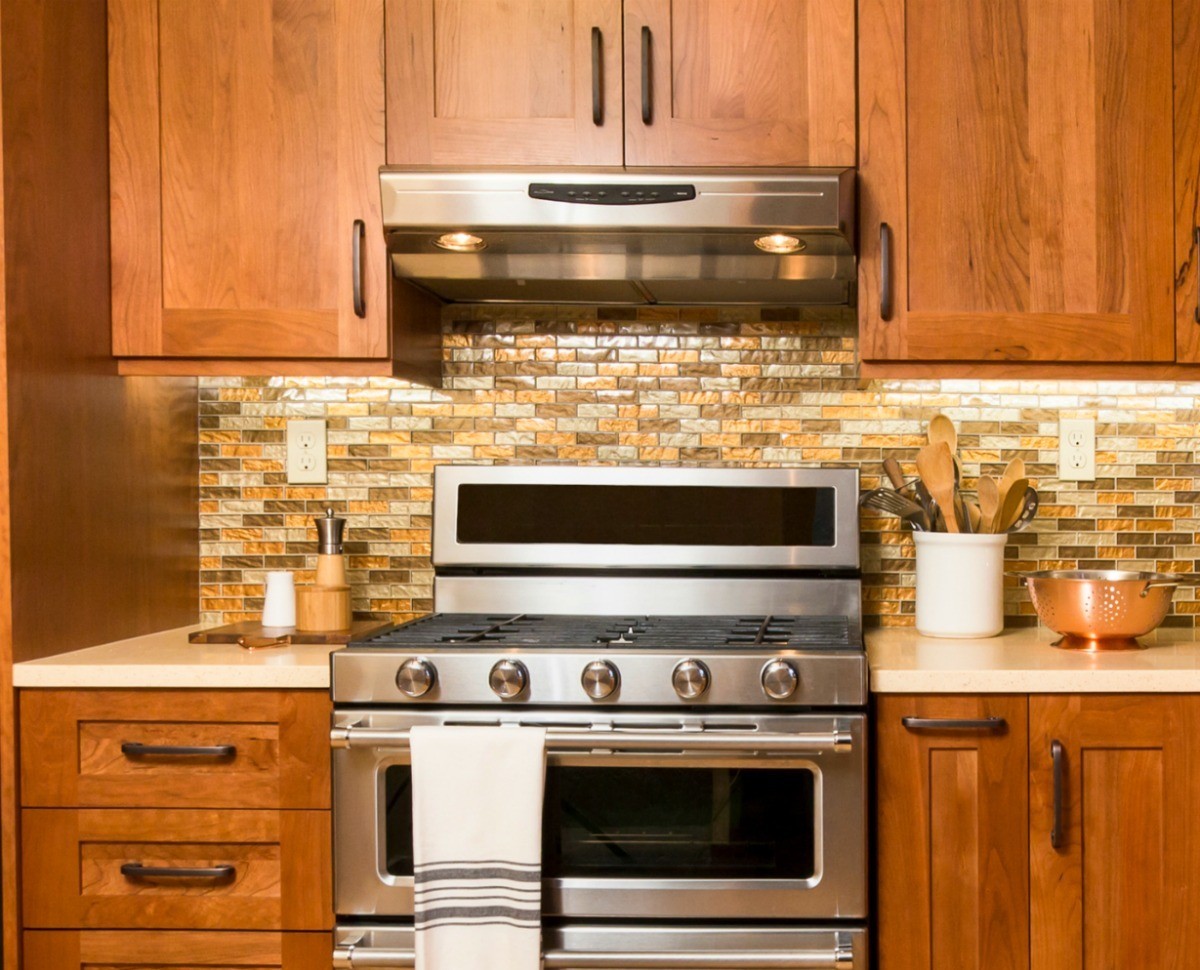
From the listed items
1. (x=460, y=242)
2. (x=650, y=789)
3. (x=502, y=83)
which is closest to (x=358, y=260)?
(x=460, y=242)

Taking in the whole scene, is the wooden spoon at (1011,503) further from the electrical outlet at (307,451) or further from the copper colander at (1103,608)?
the electrical outlet at (307,451)

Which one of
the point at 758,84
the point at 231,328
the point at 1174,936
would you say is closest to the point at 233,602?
the point at 231,328

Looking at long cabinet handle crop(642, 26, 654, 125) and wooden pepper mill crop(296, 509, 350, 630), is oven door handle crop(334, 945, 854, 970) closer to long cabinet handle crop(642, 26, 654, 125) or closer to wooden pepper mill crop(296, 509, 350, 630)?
wooden pepper mill crop(296, 509, 350, 630)

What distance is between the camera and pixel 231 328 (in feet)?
6.14

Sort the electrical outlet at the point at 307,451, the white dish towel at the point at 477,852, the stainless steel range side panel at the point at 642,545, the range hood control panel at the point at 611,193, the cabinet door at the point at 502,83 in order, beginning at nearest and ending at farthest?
1. the white dish towel at the point at 477,852
2. the range hood control panel at the point at 611,193
3. the cabinet door at the point at 502,83
4. the stainless steel range side panel at the point at 642,545
5. the electrical outlet at the point at 307,451

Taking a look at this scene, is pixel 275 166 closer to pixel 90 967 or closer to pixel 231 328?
pixel 231 328

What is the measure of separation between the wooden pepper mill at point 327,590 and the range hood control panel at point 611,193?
0.69 m

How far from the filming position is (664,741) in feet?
5.14

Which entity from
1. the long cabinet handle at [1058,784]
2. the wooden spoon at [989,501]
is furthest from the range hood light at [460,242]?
the long cabinet handle at [1058,784]

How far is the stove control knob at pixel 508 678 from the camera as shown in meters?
1.58

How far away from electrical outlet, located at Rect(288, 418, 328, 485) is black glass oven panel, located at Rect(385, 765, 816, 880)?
2.46 ft

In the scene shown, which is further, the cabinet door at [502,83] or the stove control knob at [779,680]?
the cabinet door at [502,83]

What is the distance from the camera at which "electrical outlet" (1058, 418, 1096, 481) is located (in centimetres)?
211

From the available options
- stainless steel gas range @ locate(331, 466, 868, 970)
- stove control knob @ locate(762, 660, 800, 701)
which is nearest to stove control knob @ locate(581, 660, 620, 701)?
stainless steel gas range @ locate(331, 466, 868, 970)
